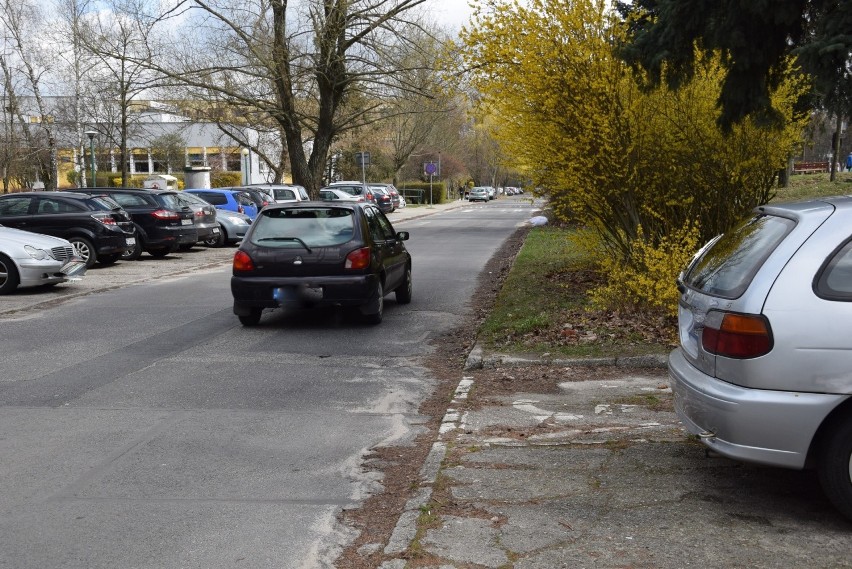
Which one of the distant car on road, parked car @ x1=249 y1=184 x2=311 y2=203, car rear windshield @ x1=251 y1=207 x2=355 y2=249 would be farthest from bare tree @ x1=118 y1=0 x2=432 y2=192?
the distant car on road

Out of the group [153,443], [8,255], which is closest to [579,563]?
→ [153,443]

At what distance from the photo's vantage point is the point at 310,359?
966cm

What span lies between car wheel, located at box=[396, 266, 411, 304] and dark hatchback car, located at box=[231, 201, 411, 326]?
206cm

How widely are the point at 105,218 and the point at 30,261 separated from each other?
4.28m

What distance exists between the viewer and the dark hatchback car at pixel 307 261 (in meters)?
11.2

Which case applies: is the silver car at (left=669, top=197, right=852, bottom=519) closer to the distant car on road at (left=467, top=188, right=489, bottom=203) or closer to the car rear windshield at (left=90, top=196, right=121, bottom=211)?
the car rear windshield at (left=90, top=196, right=121, bottom=211)

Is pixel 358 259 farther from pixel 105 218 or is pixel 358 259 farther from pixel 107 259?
pixel 107 259

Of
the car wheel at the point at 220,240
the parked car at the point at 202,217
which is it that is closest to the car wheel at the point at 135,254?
the parked car at the point at 202,217

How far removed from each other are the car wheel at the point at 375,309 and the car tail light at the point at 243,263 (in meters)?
1.47

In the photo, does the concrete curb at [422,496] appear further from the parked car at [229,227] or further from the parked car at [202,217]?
the parked car at [229,227]

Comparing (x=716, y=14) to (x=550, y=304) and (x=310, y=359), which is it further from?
(x=310, y=359)

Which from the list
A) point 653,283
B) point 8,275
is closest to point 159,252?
point 8,275

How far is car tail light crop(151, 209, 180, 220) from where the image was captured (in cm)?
2147

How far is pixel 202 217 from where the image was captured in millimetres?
23000
